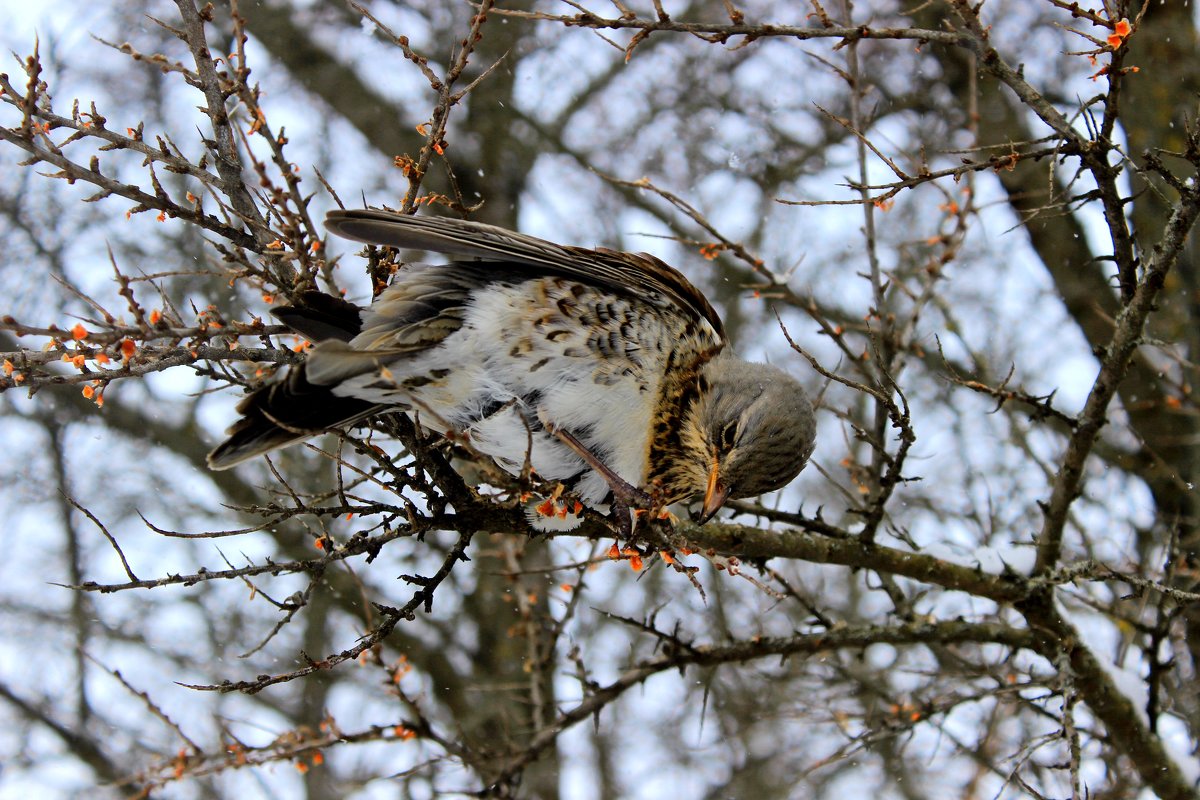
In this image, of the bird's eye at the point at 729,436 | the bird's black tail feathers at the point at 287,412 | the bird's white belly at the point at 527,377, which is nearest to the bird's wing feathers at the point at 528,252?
the bird's white belly at the point at 527,377

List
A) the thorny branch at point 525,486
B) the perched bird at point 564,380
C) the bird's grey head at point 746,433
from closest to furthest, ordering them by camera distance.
Result: the thorny branch at point 525,486, the perched bird at point 564,380, the bird's grey head at point 746,433

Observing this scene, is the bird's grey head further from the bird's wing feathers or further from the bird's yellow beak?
the bird's wing feathers

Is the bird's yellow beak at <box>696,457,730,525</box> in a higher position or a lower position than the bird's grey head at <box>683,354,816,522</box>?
lower

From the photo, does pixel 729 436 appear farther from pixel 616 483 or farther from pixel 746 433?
pixel 616 483

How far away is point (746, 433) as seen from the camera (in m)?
3.62

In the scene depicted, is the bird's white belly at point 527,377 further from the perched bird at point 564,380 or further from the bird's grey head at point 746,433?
the bird's grey head at point 746,433

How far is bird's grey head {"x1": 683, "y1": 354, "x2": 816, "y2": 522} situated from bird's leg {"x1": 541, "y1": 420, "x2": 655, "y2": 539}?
0.27m

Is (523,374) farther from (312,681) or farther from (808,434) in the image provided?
(312,681)

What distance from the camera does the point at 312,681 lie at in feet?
31.4

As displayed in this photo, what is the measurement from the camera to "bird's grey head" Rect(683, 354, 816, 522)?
3592 millimetres

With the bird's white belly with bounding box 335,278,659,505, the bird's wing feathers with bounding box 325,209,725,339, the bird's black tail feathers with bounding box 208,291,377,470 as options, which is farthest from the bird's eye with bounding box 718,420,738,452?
the bird's black tail feathers with bounding box 208,291,377,470

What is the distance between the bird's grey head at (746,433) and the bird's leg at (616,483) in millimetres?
275

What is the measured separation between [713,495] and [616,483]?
0.35 metres

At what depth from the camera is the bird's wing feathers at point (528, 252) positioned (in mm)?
2973
